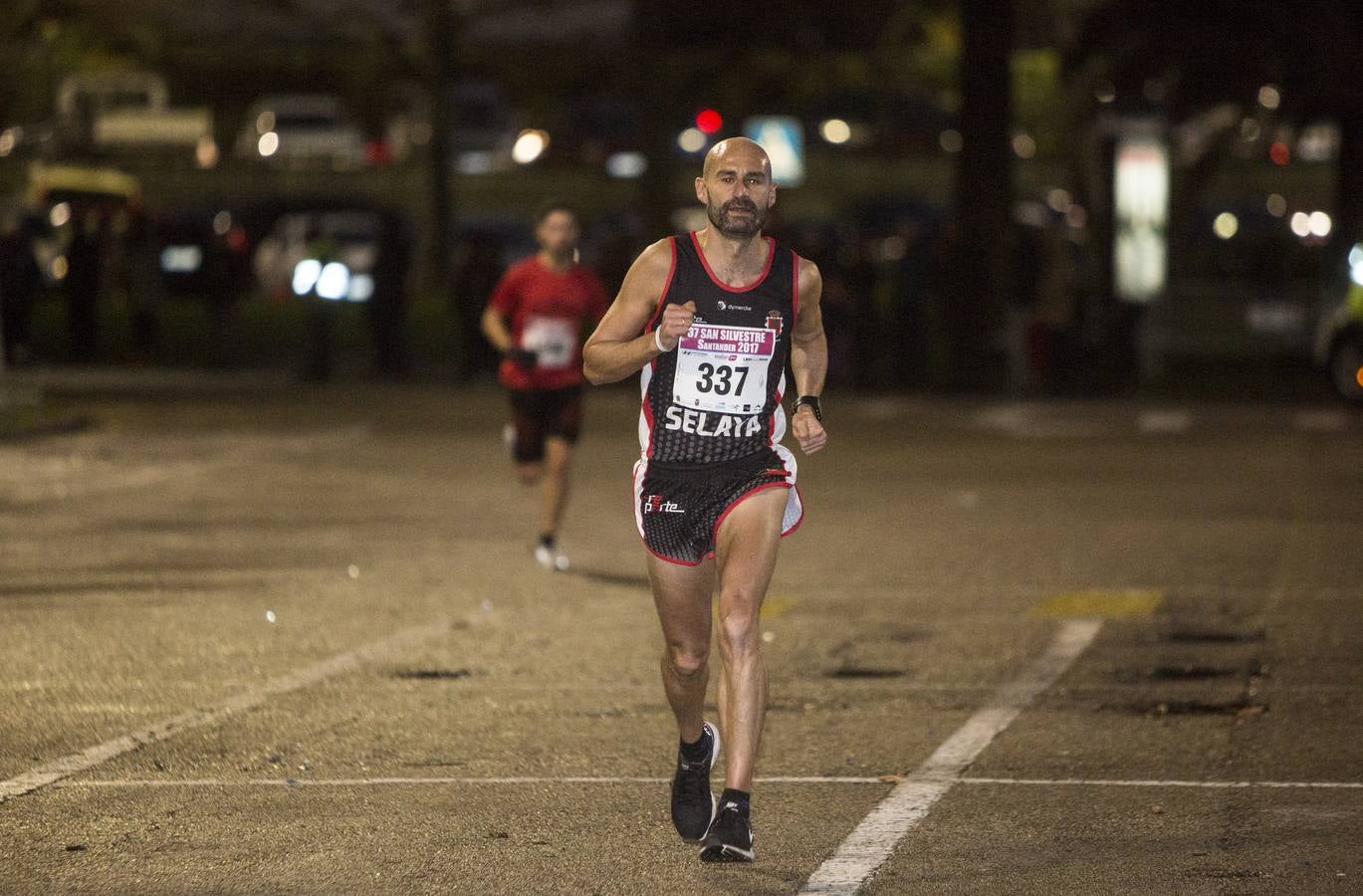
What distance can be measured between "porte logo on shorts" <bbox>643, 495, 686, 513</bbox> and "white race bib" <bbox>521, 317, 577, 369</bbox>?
21.0 feet

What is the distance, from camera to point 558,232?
1328 centimetres

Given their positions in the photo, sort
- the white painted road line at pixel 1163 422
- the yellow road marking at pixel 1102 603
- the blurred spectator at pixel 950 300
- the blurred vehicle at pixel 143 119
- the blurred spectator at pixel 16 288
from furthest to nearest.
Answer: the blurred vehicle at pixel 143 119
the blurred spectator at pixel 16 288
the blurred spectator at pixel 950 300
the white painted road line at pixel 1163 422
the yellow road marking at pixel 1102 603

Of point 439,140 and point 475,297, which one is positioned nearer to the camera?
point 475,297

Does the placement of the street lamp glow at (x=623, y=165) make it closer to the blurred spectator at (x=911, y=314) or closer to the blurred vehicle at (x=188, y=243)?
the blurred vehicle at (x=188, y=243)

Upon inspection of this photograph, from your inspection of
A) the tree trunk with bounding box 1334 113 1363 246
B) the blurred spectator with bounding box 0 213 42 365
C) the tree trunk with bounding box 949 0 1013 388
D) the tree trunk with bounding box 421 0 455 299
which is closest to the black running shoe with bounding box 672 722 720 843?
the tree trunk with bounding box 949 0 1013 388

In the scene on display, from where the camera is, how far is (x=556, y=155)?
5191 centimetres

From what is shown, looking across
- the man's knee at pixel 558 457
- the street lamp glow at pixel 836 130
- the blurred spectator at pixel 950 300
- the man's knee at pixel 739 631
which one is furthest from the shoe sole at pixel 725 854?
the street lamp glow at pixel 836 130

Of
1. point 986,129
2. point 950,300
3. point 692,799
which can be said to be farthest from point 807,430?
point 986,129

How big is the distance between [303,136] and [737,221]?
46.1 m

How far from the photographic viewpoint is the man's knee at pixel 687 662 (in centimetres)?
709

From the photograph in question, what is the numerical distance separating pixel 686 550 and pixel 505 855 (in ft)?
3.30

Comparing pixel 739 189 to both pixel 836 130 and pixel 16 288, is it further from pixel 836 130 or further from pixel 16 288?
pixel 836 130

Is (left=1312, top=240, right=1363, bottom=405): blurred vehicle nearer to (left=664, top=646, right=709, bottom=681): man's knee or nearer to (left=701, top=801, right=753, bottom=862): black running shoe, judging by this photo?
(left=664, top=646, right=709, bottom=681): man's knee

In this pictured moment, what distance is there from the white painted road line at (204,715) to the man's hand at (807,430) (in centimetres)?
268
